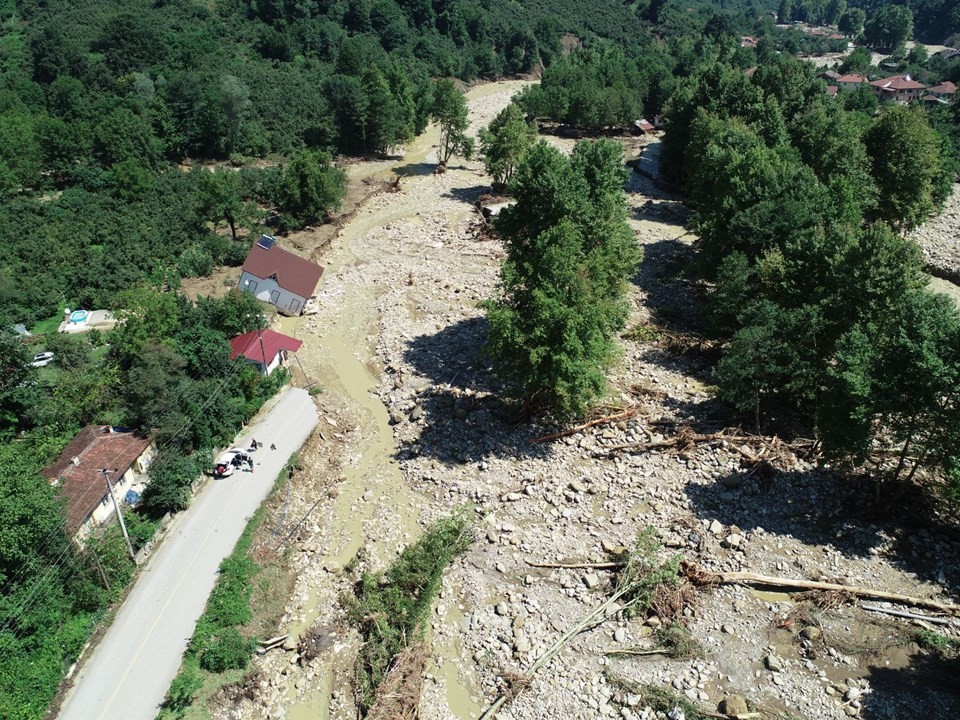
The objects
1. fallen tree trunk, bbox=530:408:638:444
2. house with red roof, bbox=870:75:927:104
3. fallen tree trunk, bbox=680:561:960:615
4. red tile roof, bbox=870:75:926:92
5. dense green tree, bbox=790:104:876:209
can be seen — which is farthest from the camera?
red tile roof, bbox=870:75:926:92

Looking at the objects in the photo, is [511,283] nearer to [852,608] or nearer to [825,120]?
[852,608]

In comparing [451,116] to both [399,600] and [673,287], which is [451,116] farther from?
[399,600]

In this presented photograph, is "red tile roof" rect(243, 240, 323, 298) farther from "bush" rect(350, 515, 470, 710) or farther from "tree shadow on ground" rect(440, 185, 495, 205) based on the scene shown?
"bush" rect(350, 515, 470, 710)

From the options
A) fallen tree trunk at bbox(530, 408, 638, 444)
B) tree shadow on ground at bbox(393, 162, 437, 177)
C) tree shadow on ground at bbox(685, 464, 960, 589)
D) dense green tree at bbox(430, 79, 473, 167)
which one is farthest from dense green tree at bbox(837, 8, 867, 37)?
tree shadow on ground at bbox(685, 464, 960, 589)

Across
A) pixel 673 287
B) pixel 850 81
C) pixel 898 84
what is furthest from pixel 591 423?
pixel 850 81

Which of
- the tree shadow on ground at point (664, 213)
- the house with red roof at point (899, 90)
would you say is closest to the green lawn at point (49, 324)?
the tree shadow on ground at point (664, 213)

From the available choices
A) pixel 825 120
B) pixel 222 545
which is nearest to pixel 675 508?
pixel 222 545
